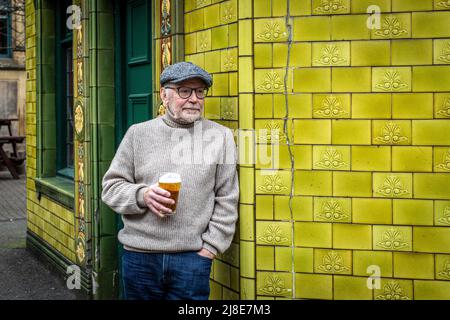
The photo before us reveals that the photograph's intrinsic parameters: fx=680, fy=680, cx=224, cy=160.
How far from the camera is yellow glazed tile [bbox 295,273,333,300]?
3881 mm

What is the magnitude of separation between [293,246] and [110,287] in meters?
2.64

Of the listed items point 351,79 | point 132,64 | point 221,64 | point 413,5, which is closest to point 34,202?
point 132,64

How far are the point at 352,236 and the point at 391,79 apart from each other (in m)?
0.90

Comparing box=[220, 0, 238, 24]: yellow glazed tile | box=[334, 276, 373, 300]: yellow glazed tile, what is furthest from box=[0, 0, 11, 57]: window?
box=[334, 276, 373, 300]: yellow glazed tile

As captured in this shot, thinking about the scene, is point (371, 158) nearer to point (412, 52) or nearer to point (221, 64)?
point (412, 52)

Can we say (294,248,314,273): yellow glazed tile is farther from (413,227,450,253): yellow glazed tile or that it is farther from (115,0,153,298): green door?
(115,0,153,298): green door

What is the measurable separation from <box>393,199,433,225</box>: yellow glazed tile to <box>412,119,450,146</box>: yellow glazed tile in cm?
33

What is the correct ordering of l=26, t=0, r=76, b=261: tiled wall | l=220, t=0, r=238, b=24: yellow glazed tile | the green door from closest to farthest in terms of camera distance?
l=220, t=0, r=238, b=24: yellow glazed tile < the green door < l=26, t=0, r=76, b=261: tiled wall

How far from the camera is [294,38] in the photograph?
384 centimetres

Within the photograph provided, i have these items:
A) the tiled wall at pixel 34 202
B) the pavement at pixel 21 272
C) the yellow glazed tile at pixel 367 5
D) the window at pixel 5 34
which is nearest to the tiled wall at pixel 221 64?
the yellow glazed tile at pixel 367 5

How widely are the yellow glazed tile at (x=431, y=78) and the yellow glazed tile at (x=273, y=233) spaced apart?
1060 mm

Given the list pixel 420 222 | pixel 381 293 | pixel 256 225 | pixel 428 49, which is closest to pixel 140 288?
pixel 256 225
